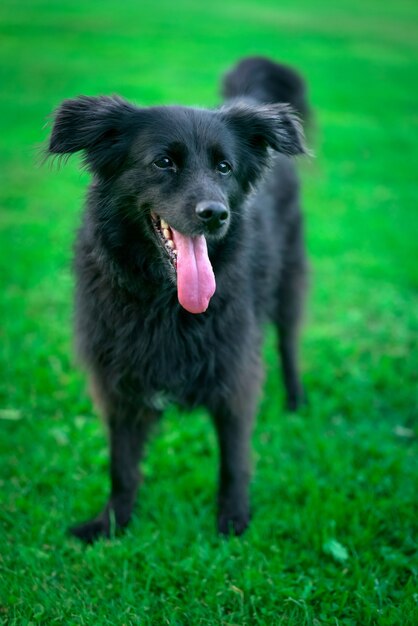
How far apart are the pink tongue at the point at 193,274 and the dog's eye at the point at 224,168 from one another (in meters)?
0.45

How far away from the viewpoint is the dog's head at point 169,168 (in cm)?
256

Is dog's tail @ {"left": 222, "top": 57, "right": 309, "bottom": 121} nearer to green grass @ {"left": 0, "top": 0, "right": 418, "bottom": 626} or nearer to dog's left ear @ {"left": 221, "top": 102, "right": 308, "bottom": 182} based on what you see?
green grass @ {"left": 0, "top": 0, "right": 418, "bottom": 626}

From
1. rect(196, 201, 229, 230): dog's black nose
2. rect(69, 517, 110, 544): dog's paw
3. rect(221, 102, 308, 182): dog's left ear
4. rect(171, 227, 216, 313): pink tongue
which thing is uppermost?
rect(221, 102, 308, 182): dog's left ear

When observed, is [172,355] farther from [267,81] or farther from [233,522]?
[267,81]

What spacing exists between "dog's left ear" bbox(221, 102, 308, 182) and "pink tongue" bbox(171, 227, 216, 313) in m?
0.72

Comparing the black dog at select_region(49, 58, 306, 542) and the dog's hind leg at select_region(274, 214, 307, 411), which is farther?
the dog's hind leg at select_region(274, 214, 307, 411)

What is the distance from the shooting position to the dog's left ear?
300 centimetres

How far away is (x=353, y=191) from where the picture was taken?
908cm

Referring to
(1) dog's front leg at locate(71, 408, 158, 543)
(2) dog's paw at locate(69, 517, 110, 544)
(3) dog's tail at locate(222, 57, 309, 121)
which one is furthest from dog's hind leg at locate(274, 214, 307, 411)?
(2) dog's paw at locate(69, 517, 110, 544)

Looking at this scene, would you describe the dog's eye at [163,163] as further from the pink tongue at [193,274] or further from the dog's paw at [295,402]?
the dog's paw at [295,402]

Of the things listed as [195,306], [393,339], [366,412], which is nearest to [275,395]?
[366,412]

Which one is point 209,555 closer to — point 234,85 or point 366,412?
point 366,412

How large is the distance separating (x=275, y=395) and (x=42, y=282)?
2.90 metres

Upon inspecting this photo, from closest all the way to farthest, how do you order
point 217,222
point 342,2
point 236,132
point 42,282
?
point 217,222, point 236,132, point 42,282, point 342,2
